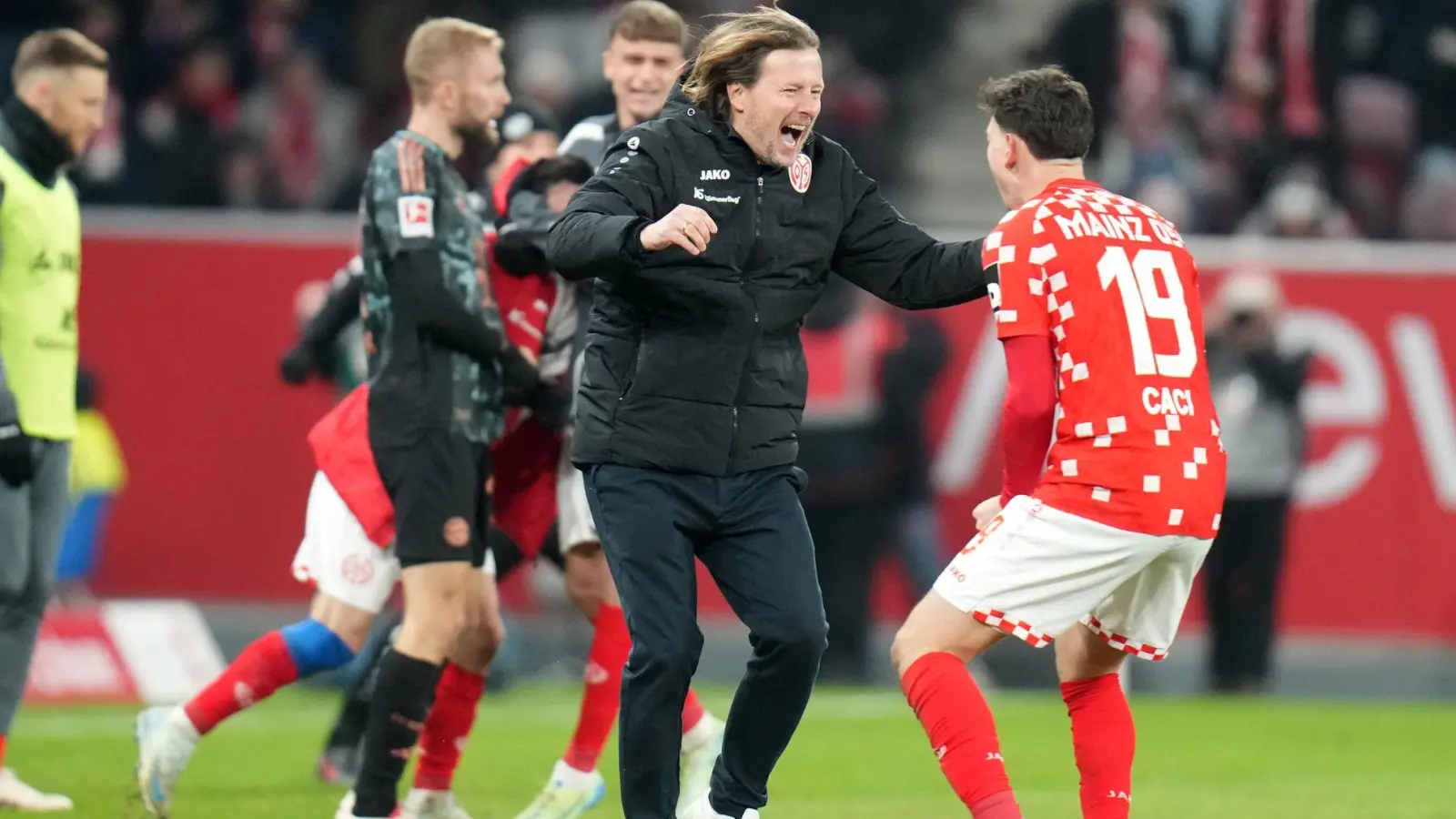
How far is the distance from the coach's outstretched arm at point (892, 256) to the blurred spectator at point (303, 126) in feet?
30.9

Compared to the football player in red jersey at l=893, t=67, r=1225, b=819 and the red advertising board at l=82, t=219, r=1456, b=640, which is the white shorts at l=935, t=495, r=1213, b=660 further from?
the red advertising board at l=82, t=219, r=1456, b=640

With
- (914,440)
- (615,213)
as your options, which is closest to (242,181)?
(914,440)

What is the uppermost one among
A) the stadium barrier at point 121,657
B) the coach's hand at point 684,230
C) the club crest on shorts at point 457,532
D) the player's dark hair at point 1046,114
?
the player's dark hair at point 1046,114

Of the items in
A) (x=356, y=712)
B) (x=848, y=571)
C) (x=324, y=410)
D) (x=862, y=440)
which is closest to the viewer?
(x=356, y=712)

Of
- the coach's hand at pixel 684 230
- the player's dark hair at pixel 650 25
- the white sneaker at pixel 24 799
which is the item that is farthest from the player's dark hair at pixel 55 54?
the coach's hand at pixel 684 230

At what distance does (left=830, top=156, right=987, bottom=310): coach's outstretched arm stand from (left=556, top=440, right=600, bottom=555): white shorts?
147 centimetres

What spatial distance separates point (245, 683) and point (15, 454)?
1.15m

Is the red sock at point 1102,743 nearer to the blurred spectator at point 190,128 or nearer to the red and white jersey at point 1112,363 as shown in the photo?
the red and white jersey at point 1112,363

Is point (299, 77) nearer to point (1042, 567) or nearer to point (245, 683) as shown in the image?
point (245, 683)

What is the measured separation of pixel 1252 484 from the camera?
40.7 feet

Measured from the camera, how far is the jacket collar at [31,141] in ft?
24.6

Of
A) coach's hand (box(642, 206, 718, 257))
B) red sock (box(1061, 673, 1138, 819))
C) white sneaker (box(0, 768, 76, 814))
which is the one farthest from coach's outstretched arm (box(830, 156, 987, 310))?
white sneaker (box(0, 768, 76, 814))

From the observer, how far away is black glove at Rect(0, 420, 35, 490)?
23.3ft

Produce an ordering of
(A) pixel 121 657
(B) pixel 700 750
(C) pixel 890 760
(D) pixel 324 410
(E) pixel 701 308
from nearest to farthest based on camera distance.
→ (E) pixel 701 308
(B) pixel 700 750
(C) pixel 890 760
(A) pixel 121 657
(D) pixel 324 410
